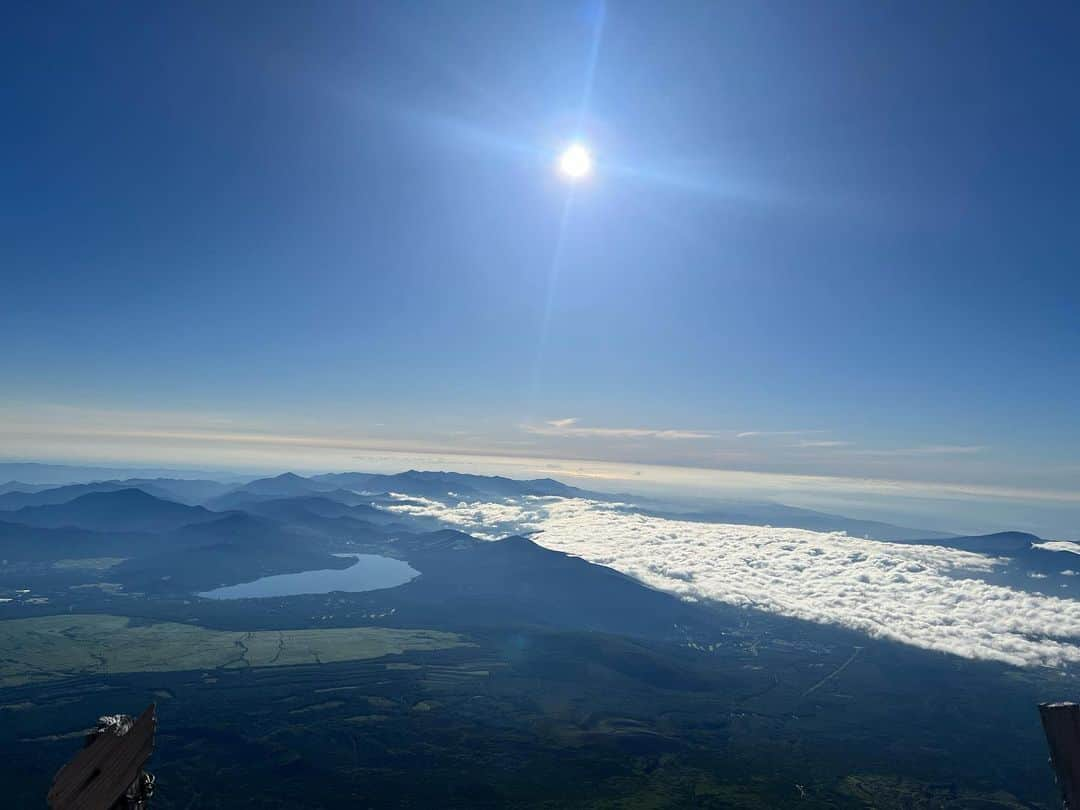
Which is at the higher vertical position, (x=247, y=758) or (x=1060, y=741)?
(x=1060, y=741)

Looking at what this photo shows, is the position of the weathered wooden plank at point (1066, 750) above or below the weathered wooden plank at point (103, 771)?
above

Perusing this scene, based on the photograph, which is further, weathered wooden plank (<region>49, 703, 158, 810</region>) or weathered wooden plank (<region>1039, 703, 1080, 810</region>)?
weathered wooden plank (<region>1039, 703, 1080, 810</region>)

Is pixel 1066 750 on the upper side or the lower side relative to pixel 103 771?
upper

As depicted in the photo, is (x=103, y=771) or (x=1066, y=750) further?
(x=1066, y=750)

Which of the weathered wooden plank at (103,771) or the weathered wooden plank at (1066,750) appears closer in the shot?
the weathered wooden plank at (103,771)

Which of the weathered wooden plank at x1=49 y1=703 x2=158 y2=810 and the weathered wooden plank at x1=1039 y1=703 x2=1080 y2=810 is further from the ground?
the weathered wooden plank at x1=1039 y1=703 x2=1080 y2=810

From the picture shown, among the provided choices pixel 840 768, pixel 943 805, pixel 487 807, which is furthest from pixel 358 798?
pixel 943 805

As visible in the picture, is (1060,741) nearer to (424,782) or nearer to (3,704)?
(424,782)

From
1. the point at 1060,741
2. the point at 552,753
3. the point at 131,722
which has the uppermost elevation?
the point at 1060,741
